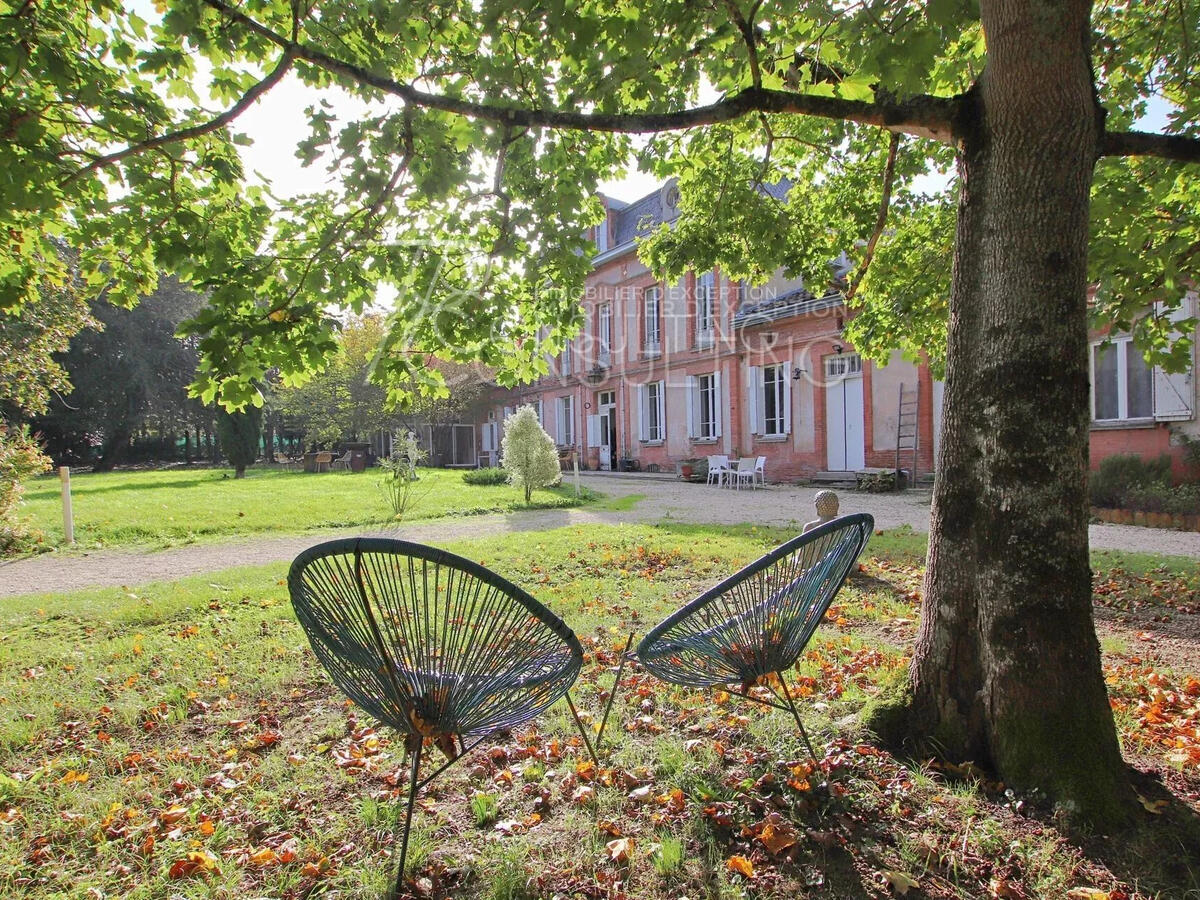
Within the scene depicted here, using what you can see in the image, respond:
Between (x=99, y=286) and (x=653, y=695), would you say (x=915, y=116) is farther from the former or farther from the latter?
(x=99, y=286)

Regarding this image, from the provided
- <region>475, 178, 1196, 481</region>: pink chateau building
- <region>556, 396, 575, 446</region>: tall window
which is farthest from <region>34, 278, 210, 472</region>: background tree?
<region>475, 178, 1196, 481</region>: pink chateau building

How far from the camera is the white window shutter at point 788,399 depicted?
1609cm

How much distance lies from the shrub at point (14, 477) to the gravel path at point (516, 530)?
1.99 feet

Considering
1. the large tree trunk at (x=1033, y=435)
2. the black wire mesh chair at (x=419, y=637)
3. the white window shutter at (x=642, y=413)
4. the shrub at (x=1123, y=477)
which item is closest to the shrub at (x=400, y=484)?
the black wire mesh chair at (x=419, y=637)

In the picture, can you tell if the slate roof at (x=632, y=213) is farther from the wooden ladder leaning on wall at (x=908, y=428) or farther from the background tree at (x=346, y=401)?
the background tree at (x=346, y=401)

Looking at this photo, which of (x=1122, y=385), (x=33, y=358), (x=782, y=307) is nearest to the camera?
(x=33, y=358)

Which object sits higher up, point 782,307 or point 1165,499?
point 782,307

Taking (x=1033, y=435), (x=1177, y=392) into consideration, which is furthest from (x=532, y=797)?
(x=1177, y=392)

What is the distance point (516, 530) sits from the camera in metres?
9.23

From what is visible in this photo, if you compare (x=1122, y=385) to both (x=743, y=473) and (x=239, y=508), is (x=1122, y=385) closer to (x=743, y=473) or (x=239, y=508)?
(x=743, y=473)

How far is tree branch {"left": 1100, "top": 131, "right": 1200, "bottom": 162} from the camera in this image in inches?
96.7

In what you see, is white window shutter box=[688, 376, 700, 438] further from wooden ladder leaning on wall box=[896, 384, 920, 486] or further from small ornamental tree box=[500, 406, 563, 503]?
small ornamental tree box=[500, 406, 563, 503]

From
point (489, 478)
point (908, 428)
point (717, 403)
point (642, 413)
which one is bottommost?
point (489, 478)

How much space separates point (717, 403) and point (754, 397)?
1548 mm
